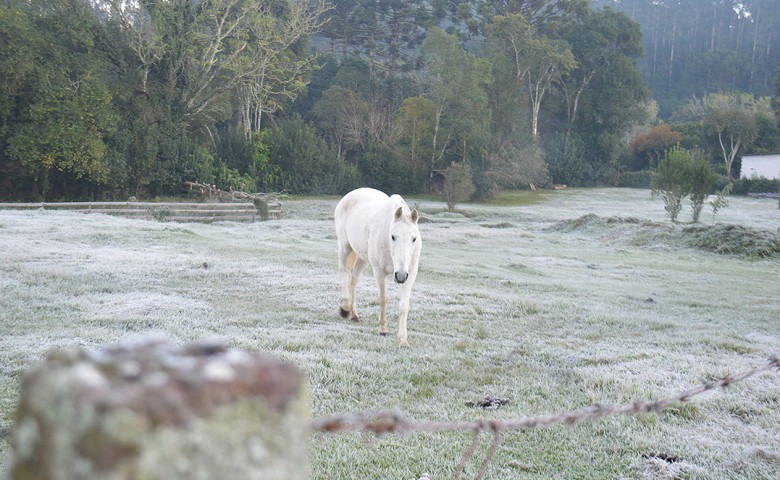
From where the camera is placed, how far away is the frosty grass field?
4.76 metres

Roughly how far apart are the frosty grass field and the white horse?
36 cm

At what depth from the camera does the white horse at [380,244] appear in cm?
770

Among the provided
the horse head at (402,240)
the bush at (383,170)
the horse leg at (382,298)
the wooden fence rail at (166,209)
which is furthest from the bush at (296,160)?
the horse head at (402,240)

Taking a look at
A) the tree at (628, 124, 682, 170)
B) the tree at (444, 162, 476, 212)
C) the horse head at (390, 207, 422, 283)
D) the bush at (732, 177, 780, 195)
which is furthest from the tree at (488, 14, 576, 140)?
the horse head at (390, 207, 422, 283)

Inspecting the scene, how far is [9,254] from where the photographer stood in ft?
42.2

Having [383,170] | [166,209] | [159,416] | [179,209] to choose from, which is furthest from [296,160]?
[159,416]

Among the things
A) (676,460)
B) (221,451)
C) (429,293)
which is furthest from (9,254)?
(221,451)

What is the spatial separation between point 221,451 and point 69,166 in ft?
108

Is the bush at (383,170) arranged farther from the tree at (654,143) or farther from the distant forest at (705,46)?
the distant forest at (705,46)

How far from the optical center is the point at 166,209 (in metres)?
26.1

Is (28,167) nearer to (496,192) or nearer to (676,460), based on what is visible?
(496,192)

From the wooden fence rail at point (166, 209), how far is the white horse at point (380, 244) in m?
17.6

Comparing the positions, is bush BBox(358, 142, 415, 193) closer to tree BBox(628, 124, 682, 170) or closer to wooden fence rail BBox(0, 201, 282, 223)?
wooden fence rail BBox(0, 201, 282, 223)

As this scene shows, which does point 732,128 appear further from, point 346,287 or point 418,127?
point 346,287
